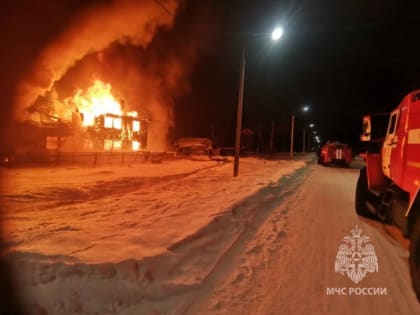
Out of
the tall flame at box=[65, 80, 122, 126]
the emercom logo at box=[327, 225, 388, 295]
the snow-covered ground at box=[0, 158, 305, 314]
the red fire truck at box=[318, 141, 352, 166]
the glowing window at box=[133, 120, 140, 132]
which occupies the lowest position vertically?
the emercom logo at box=[327, 225, 388, 295]

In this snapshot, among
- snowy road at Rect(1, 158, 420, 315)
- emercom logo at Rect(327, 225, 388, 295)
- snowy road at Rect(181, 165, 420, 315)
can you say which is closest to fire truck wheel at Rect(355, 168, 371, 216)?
snowy road at Rect(1, 158, 420, 315)

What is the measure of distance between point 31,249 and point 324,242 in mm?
4683

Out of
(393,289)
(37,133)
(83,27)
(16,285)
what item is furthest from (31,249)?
(83,27)

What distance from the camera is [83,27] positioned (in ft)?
76.4

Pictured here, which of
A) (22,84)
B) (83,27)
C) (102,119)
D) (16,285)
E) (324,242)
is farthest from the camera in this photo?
(102,119)

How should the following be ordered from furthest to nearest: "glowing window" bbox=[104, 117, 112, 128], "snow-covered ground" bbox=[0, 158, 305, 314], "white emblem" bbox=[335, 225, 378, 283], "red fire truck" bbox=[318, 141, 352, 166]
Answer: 1. "red fire truck" bbox=[318, 141, 352, 166]
2. "glowing window" bbox=[104, 117, 112, 128]
3. "white emblem" bbox=[335, 225, 378, 283]
4. "snow-covered ground" bbox=[0, 158, 305, 314]

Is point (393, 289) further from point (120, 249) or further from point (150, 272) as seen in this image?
point (120, 249)

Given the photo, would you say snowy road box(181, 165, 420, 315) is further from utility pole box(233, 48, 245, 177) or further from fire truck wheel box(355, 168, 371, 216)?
utility pole box(233, 48, 245, 177)

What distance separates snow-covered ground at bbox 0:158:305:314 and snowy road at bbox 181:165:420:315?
1.09 ft

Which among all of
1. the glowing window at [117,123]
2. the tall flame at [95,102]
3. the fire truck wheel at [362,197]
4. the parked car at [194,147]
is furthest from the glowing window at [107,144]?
the fire truck wheel at [362,197]

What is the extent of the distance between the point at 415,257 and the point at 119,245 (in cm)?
378

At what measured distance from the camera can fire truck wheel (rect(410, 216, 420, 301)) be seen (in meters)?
4.32

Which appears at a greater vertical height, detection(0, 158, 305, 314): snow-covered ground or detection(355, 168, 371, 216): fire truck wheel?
detection(355, 168, 371, 216): fire truck wheel

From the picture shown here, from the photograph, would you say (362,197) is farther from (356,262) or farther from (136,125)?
(136,125)
